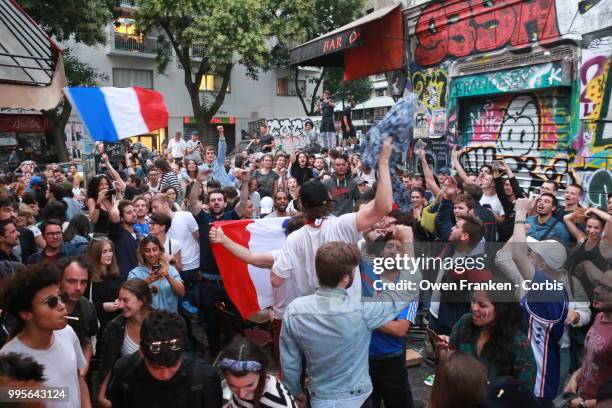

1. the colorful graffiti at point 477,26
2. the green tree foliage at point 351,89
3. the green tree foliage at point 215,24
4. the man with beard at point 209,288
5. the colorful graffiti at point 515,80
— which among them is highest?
the green tree foliage at point 215,24

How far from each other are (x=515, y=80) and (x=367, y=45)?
5.13 m

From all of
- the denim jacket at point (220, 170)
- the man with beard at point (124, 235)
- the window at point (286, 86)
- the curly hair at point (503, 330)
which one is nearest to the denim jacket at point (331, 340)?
the curly hair at point (503, 330)

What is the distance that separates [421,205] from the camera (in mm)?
7055

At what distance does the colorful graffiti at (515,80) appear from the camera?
8.71m

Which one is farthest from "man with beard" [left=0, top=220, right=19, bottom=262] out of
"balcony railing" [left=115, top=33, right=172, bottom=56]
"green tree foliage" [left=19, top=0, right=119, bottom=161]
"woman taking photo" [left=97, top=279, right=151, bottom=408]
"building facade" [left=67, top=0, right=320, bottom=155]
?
"balcony railing" [left=115, top=33, right=172, bottom=56]

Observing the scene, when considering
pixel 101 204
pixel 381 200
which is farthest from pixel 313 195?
pixel 101 204

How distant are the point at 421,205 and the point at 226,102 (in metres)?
28.1

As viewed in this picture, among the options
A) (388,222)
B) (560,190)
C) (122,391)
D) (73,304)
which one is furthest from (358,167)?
(122,391)

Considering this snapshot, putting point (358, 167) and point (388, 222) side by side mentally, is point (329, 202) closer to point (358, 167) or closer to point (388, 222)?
point (388, 222)

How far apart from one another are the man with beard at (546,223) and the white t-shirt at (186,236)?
11.9 ft

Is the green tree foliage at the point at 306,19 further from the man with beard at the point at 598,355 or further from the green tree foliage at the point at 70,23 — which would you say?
the man with beard at the point at 598,355

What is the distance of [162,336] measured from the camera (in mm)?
2652

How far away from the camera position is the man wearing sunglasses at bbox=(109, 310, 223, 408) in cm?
264

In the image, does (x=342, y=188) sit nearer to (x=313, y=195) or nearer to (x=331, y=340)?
(x=313, y=195)
